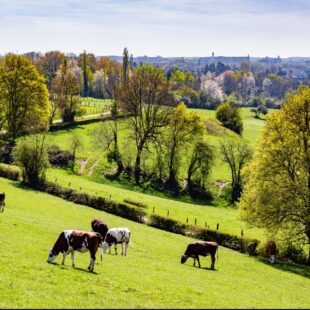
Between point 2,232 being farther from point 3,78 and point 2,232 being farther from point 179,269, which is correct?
point 3,78

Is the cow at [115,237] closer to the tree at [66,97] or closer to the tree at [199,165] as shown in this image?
the tree at [199,165]

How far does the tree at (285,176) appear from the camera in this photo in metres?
43.5

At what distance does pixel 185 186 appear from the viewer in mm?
87062

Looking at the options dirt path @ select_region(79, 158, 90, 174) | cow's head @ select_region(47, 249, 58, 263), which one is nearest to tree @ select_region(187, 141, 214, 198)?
dirt path @ select_region(79, 158, 90, 174)

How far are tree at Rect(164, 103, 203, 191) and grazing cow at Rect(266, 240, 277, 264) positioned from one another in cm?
4426

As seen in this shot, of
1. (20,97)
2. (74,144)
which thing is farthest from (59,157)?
(20,97)

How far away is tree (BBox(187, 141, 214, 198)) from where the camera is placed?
87750 mm

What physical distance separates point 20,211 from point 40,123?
39.7 metres

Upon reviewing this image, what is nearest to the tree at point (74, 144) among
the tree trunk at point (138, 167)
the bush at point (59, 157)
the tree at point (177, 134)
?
the bush at point (59, 157)

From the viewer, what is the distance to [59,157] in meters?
88.1

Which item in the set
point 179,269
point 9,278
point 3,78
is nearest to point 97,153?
point 3,78

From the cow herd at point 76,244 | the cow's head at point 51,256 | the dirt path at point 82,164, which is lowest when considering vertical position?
the dirt path at point 82,164

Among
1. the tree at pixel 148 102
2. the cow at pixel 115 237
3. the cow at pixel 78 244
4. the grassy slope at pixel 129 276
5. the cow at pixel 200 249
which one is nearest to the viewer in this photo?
the grassy slope at pixel 129 276

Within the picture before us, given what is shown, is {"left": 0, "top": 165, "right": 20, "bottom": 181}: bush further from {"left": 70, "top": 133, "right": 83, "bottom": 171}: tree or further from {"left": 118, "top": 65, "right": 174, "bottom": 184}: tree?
{"left": 118, "top": 65, "right": 174, "bottom": 184}: tree
